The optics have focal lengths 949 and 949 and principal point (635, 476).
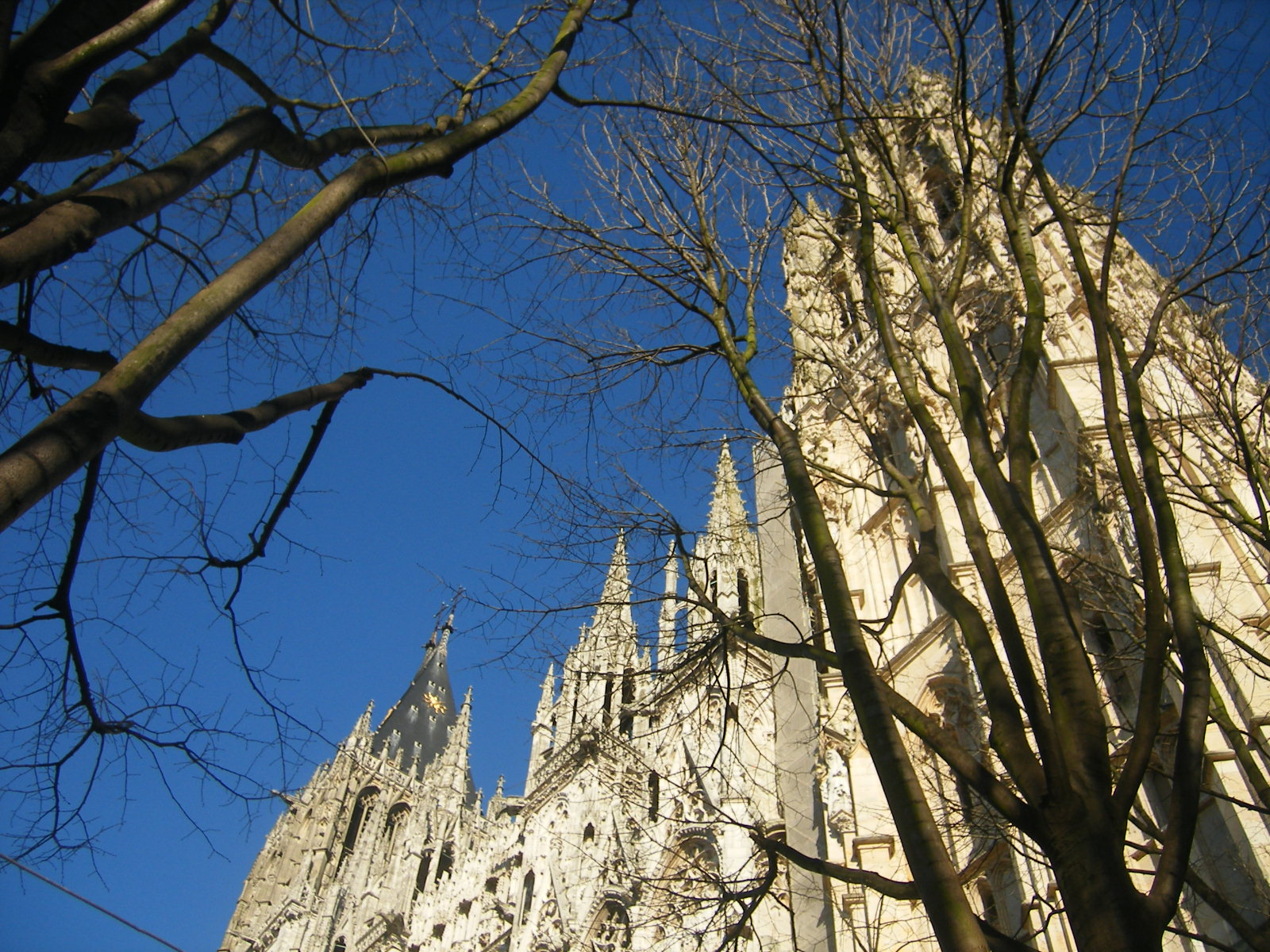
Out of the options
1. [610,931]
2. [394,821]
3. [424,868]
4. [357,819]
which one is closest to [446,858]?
[424,868]

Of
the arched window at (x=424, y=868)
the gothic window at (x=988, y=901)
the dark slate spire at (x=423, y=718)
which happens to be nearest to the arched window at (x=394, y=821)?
the dark slate spire at (x=423, y=718)

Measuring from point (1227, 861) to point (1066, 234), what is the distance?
13.9 ft

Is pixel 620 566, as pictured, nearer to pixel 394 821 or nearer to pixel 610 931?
pixel 610 931

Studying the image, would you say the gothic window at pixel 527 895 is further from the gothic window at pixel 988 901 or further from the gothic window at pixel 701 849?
the gothic window at pixel 988 901

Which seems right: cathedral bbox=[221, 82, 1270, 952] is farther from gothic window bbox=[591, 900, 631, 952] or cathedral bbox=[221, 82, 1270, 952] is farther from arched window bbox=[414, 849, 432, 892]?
arched window bbox=[414, 849, 432, 892]

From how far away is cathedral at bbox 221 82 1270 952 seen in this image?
608 centimetres

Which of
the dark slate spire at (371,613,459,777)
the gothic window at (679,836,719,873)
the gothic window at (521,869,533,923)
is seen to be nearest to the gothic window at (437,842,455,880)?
the dark slate spire at (371,613,459,777)

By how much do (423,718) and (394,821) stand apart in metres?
12.8

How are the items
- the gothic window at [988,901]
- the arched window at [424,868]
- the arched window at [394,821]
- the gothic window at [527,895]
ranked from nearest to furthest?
the gothic window at [988,901], the gothic window at [527,895], the arched window at [424,868], the arched window at [394,821]

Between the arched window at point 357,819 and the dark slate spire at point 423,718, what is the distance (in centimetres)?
281

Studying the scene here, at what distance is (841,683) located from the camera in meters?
10.4

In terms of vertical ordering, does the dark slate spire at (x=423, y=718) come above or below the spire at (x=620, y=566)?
above

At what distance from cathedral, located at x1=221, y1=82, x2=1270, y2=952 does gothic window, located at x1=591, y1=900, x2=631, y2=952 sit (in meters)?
0.15

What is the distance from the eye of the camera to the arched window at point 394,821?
54.0 m
